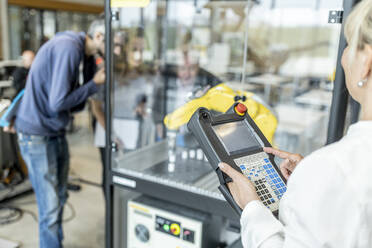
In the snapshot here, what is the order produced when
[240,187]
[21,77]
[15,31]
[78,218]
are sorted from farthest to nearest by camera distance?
[15,31], [78,218], [21,77], [240,187]

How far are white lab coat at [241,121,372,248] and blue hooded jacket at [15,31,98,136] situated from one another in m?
1.33

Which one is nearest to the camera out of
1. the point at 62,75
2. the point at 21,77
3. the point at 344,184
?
the point at 344,184

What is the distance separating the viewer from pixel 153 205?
1.53 metres

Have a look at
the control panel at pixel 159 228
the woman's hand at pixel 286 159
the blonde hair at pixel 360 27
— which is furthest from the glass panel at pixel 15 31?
the blonde hair at pixel 360 27

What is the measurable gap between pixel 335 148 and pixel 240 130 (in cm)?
38

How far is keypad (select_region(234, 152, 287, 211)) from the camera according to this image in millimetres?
849

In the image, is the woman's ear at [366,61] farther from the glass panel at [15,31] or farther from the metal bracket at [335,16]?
the glass panel at [15,31]

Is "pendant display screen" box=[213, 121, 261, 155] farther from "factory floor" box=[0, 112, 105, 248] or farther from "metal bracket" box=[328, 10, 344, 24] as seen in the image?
"factory floor" box=[0, 112, 105, 248]

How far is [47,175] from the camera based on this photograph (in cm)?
185

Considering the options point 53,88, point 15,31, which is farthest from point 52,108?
point 15,31

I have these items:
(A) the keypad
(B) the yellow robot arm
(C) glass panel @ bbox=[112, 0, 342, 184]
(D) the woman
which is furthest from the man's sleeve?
(D) the woman

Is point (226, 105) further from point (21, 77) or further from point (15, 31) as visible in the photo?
point (15, 31)

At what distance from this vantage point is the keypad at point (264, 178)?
2.79 ft

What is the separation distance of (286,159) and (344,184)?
1.27 ft
